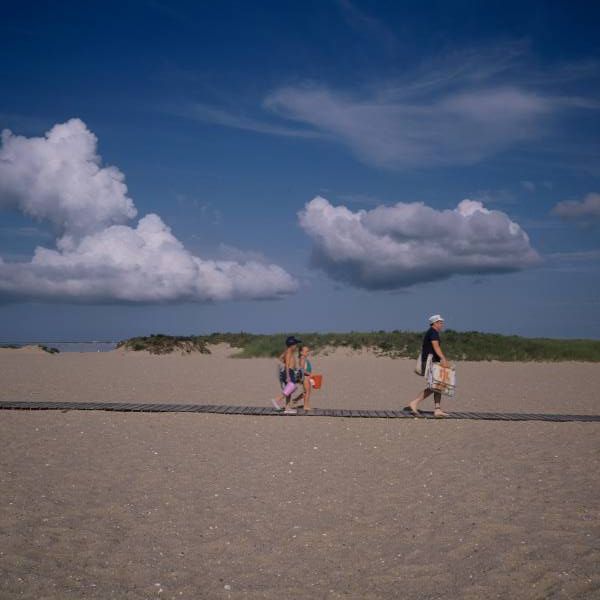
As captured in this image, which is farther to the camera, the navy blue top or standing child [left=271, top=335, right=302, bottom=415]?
standing child [left=271, top=335, right=302, bottom=415]

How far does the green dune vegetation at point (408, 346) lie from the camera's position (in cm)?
3369

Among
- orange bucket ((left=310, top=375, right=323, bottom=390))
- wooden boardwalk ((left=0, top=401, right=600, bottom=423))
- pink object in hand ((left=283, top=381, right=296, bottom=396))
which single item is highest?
orange bucket ((left=310, top=375, right=323, bottom=390))

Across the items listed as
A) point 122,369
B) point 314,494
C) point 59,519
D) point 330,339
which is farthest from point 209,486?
point 330,339

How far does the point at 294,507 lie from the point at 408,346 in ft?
94.2

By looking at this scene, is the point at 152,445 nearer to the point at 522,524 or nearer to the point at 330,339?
the point at 522,524

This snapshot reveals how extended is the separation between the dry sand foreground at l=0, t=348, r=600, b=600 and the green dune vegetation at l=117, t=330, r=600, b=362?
22.1 meters

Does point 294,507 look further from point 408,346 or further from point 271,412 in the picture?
point 408,346

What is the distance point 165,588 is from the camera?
4.90m

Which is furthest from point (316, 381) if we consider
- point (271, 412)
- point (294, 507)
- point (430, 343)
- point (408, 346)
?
point (408, 346)

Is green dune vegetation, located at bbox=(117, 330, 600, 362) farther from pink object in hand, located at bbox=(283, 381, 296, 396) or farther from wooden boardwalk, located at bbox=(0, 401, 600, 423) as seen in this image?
pink object in hand, located at bbox=(283, 381, 296, 396)

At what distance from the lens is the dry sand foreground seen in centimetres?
505

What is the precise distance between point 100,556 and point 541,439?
7799 mm

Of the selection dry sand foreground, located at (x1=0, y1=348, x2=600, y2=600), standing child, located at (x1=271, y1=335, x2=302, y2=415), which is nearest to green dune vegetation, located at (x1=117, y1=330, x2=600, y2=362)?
standing child, located at (x1=271, y1=335, x2=302, y2=415)

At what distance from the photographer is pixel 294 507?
6.95 m
